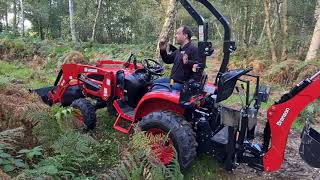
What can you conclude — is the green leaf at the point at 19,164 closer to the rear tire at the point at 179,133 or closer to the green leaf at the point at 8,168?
the green leaf at the point at 8,168

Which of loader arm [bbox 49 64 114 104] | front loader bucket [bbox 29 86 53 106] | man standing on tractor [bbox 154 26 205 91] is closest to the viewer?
man standing on tractor [bbox 154 26 205 91]

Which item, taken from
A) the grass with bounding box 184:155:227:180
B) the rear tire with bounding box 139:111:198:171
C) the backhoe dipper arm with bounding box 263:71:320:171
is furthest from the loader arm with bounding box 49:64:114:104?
the backhoe dipper arm with bounding box 263:71:320:171

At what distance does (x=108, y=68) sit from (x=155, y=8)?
22080mm

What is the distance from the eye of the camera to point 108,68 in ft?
24.3

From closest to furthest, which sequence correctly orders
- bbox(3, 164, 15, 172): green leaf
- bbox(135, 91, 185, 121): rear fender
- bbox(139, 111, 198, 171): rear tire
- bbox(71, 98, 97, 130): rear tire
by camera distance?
1. bbox(3, 164, 15, 172): green leaf
2. bbox(139, 111, 198, 171): rear tire
3. bbox(135, 91, 185, 121): rear fender
4. bbox(71, 98, 97, 130): rear tire

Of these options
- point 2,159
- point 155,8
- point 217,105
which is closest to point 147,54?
point 155,8

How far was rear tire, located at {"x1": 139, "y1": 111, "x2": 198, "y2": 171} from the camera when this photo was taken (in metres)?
5.14

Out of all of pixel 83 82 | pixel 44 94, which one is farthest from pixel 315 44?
pixel 44 94

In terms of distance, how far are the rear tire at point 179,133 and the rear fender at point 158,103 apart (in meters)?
0.24

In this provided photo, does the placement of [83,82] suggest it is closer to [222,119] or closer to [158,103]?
[158,103]

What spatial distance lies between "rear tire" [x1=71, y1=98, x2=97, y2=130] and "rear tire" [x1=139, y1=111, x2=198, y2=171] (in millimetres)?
1620

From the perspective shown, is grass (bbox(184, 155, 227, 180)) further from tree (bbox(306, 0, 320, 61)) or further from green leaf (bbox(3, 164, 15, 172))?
tree (bbox(306, 0, 320, 61))

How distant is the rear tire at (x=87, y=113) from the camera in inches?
260

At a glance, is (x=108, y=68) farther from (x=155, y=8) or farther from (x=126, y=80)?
(x=155, y=8)
